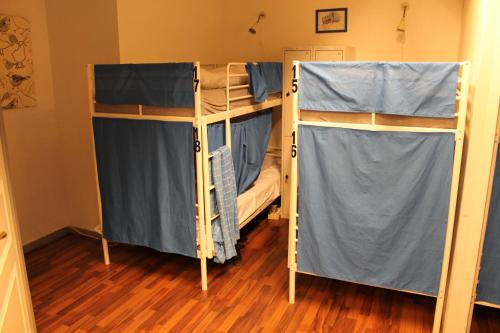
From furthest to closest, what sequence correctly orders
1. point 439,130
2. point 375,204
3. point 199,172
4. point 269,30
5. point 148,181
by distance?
1. point 269,30
2. point 148,181
3. point 199,172
4. point 375,204
5. point 439,130

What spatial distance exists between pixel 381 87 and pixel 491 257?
1.24 meters

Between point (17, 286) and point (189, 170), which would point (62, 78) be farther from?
point (17, 286)

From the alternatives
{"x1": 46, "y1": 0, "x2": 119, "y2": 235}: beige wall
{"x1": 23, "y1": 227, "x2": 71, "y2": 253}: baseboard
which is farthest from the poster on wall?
{"x1": 23, "y1": 227, "x2": 71, "y2": 253}: baseboard

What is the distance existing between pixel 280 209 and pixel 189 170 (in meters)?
1.89

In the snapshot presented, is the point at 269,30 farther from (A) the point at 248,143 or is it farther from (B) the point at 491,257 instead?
(B) the point at 491,257

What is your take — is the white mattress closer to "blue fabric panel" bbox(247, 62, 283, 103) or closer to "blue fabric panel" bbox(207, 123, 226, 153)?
"blue fabric panel" bbox(207, 123, 226, 153)

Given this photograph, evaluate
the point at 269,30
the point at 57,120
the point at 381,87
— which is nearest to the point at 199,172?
the point at 381,87

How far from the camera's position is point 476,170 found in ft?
7.29

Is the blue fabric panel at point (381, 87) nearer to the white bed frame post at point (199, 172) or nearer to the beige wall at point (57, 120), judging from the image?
the white bed frame post at point (199, 172)

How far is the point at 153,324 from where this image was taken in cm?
277

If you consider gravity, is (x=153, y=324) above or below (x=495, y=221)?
below

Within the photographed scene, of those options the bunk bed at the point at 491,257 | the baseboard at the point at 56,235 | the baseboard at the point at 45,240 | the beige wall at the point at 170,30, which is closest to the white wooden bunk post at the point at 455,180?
the bunk bed at the point at 491,257

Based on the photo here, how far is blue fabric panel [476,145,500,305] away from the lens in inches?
95.7

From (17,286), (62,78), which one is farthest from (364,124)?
(62,78)
